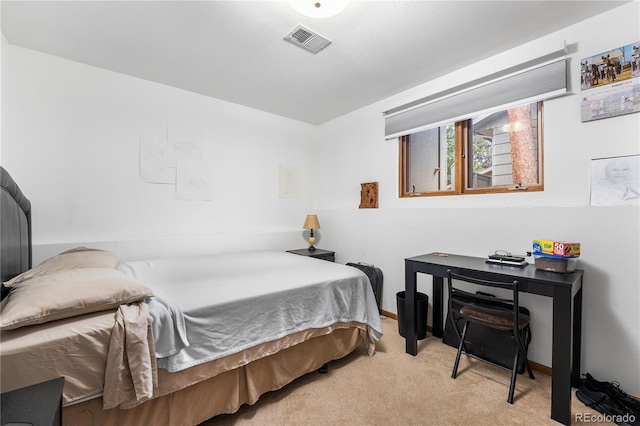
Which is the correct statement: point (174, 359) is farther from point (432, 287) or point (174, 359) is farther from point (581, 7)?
point (581, 7)

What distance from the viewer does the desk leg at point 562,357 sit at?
1548mm

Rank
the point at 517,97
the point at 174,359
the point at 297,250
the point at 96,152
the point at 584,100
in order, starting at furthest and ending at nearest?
the point at 297,250 < the point at 96,152 < the point at 517,97 < the point at 584,100 < the point at 174,359

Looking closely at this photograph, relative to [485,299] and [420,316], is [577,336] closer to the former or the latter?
[485,299]

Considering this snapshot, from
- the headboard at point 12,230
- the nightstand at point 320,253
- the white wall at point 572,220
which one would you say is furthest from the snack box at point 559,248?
the headboard at point 12,230

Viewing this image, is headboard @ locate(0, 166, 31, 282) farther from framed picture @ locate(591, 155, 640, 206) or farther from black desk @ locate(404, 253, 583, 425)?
framed picture @ locate(591, 155, 640, 206)

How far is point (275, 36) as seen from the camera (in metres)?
2.11

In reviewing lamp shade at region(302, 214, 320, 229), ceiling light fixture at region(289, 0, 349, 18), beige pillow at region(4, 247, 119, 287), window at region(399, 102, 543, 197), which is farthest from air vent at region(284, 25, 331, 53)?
lamp shade at region(302, 214, 320, 229)

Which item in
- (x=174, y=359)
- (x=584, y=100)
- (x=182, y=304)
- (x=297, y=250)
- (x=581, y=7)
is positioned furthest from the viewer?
(x=297, y=250)

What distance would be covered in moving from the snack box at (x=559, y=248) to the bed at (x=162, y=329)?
1234 millimetres

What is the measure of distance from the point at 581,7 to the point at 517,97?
603mm

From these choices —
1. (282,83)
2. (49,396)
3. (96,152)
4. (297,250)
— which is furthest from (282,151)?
(49,396)

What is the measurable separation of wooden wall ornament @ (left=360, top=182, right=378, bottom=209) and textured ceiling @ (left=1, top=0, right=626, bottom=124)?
1127 millimetres

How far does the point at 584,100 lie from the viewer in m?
1.95

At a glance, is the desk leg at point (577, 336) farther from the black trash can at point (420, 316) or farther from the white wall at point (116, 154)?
the white wall at point (116, 154)
